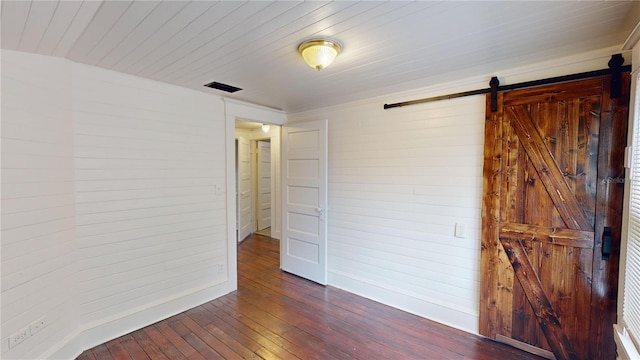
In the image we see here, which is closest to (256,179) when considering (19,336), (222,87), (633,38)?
(222,87)

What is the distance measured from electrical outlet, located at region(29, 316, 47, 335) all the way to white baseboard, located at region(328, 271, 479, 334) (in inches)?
104

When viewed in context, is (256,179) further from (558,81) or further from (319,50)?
(558,81)

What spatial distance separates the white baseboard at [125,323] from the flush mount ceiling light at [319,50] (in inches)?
105

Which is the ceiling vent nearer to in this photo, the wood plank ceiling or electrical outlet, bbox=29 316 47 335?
the wood plank ceiling

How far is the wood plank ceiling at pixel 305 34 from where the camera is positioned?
141 centimetres

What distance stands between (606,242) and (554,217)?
1.02 feet

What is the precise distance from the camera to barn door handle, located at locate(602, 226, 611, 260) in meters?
1.88

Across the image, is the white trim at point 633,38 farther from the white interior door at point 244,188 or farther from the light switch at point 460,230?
the white interior door at point 244,188

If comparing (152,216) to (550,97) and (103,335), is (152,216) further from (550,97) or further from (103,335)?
(550,97)

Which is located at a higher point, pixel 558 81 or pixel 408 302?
pixel 558 81

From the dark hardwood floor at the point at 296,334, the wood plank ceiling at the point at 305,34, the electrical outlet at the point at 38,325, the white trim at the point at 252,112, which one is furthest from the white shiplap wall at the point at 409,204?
the electrical outlet at the point at 38,325

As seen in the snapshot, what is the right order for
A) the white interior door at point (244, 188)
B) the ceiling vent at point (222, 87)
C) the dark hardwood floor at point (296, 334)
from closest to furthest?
1. the dark hardwood floor at point (296, 334)
2. the ceiling vent at point (222, 87)
3. the white interior door at point (244, 188)

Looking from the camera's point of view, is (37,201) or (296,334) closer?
(37,201)

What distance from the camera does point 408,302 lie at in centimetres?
286
